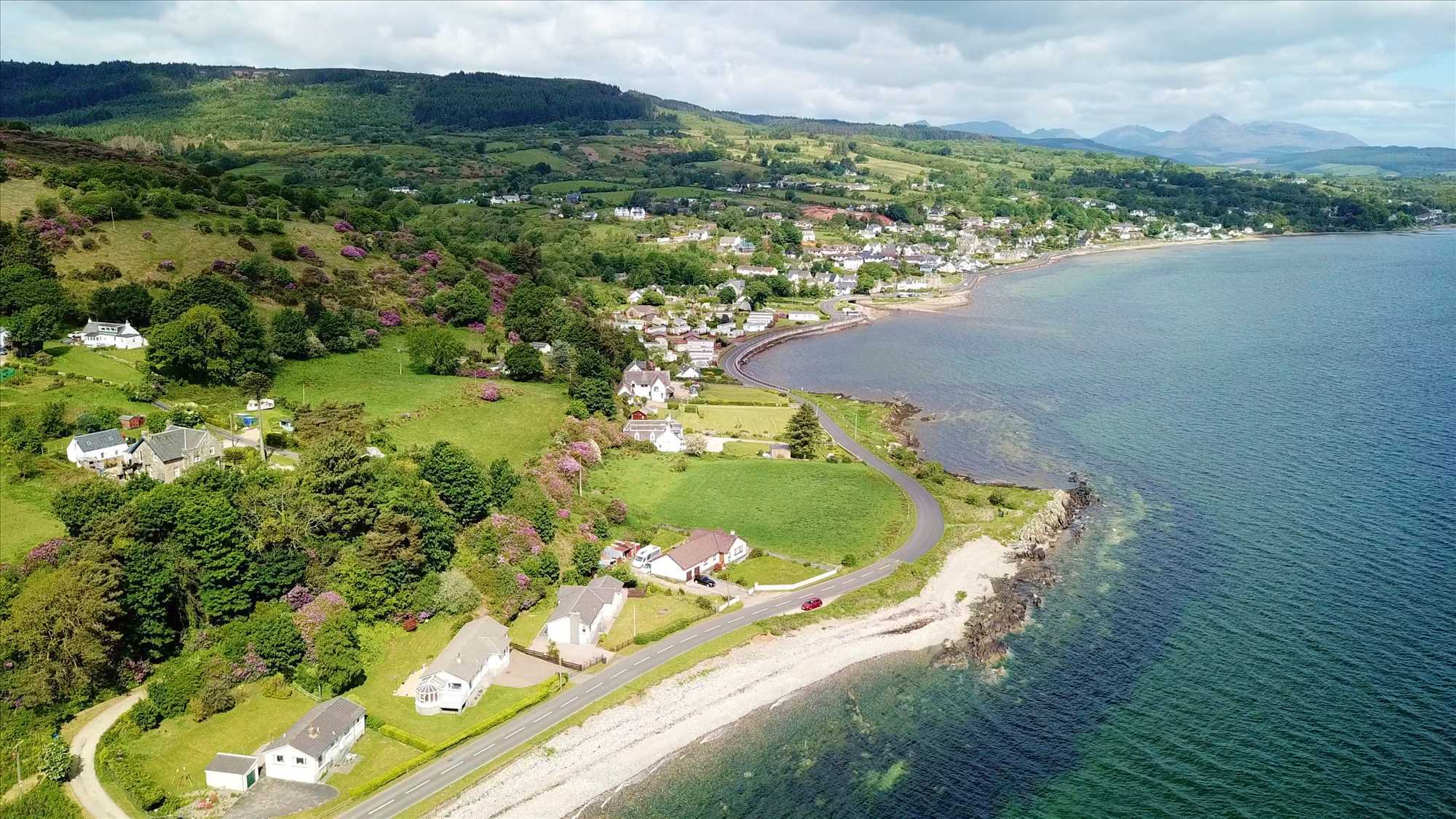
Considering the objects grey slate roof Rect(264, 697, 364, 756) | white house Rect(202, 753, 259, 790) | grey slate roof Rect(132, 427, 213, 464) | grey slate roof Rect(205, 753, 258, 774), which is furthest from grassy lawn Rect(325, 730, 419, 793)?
grey slate roof Rect(132, 427, 213, 464)

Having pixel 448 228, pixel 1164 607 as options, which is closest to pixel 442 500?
pixel 1164 607

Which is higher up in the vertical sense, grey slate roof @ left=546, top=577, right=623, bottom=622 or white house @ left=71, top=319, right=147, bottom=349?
white house @ left=71, top=319, right=147, bottom=349

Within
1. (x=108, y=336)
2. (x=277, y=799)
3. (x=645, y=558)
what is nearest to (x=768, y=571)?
(x=645, y=558)

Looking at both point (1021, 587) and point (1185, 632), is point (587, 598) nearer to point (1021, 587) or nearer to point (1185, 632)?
point (1021, 587)

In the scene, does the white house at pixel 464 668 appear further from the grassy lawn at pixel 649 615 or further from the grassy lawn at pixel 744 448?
the grassy lawn at pixel 744 448

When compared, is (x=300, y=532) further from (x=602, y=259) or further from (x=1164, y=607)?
(x=602, y=259)

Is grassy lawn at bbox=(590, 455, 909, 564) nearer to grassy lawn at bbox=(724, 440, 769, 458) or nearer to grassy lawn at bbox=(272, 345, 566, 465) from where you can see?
grassy lawn at bbox=(724, 440, 769, 458)
